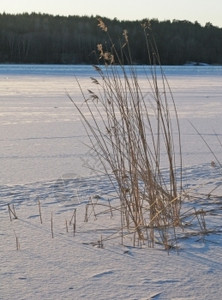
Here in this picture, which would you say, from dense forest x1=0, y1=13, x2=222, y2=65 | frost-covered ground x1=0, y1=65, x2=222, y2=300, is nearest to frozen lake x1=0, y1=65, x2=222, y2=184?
frost-covered ground x1=0, y1=65, x2=222, y2=300

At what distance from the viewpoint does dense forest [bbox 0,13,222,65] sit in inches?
1447

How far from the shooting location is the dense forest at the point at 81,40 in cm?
3675

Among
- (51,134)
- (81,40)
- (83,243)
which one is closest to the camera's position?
(83,243)

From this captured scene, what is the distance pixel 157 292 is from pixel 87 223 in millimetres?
823

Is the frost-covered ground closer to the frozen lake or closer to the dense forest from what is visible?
the frozen lake

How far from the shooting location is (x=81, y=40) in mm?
40188

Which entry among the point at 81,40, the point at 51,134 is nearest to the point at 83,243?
the point at 51,134

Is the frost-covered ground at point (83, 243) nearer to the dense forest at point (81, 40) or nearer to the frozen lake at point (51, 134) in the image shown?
the frozen lake at point (51, 134)

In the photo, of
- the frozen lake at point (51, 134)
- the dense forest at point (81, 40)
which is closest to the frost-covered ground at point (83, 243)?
the frozen lake at point (51, 134)

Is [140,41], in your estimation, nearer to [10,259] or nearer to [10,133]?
[10,133]

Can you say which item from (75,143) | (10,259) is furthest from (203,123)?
(10,259)

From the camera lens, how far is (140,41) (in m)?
38.3

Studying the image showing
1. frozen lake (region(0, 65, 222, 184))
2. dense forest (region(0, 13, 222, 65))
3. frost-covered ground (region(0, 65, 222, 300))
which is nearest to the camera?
frost-covered ground (region(0, 65, 222, 300))

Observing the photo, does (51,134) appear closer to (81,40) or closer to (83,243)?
(83,243)
